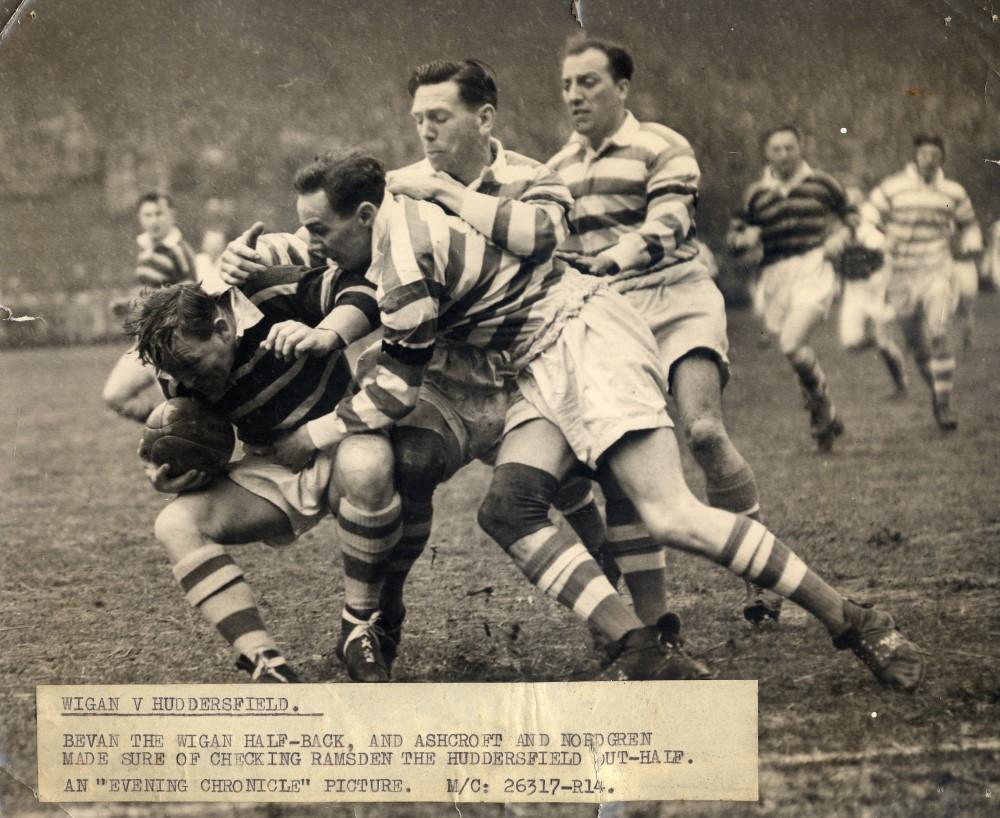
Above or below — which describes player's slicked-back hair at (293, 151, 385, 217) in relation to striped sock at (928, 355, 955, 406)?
above

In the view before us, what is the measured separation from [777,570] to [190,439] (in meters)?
1.85

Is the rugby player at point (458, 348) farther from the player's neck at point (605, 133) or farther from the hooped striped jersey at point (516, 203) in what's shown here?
the player's neck at point (605, 133)

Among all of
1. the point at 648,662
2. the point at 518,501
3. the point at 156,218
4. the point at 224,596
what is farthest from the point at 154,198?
the point at 648,662

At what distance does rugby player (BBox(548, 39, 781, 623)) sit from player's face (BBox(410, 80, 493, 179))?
0.25 metres

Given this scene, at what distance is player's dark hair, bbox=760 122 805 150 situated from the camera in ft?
12.1

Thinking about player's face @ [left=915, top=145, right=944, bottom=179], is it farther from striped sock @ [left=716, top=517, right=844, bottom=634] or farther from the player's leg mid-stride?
striped sock @ [left=716, top=517, right=844, bottom=634]

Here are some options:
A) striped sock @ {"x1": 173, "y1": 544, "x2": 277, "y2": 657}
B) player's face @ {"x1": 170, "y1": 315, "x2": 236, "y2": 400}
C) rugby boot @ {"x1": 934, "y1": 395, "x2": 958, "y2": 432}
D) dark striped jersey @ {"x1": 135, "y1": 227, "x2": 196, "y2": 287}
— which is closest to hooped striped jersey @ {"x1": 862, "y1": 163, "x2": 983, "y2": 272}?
rugby boot @ {"x1": 934, "y1": 395, "x2": 958, "y2": 432}

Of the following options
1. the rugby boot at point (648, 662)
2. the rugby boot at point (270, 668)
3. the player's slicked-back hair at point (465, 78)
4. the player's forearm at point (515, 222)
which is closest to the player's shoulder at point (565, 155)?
the player's forearm at point (515, 222)

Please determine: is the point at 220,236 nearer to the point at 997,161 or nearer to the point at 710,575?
the point at 710,575

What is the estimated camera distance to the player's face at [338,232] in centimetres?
351

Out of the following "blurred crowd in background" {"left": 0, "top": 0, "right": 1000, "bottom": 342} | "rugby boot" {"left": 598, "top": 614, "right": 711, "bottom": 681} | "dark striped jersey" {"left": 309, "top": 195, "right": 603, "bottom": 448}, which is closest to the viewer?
"dark striped jersey" {"left": 309, "top": 195, "right": 603, "bottom": 448}

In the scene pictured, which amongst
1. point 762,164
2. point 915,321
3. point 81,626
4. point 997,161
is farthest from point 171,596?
point 997,161

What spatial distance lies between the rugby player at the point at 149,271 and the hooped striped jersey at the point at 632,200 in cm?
124

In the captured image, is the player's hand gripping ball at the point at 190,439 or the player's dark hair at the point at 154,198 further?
the player's dark hair at the point at 154,198
